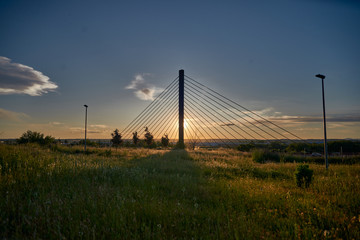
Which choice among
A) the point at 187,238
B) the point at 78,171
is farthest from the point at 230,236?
the point at 78,171

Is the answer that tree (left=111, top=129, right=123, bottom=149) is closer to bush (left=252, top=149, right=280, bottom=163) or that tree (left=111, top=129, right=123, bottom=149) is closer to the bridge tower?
the bridge tower

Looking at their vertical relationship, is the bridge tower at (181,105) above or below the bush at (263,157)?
above

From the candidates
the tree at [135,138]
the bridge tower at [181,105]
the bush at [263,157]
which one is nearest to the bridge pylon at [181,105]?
the bridge tower at [181,105]

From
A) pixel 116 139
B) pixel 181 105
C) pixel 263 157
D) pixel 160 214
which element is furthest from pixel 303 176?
pixel 116 139

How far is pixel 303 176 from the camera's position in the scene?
6.36m

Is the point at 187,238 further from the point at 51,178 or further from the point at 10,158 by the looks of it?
the point at 10,158

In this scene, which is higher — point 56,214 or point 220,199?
point 56,214

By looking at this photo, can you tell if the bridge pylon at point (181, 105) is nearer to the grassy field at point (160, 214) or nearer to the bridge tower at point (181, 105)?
the bridge tower at point (181, 105)

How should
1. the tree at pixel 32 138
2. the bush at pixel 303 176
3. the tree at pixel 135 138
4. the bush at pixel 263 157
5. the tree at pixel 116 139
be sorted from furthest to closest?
1. the tree at pixel 135 138
2. the tree at pixel 116 139
3. the tree at pixel 32 138
4. the bush at pixel 263 157
5. the bush at pixel 303 176

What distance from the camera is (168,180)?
6172 mm

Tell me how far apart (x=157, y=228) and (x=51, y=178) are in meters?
3.63

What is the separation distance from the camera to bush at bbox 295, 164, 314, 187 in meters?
6.31

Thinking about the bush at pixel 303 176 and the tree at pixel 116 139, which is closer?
the bush at pixel 303 176

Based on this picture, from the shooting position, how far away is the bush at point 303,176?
20.7 ft
